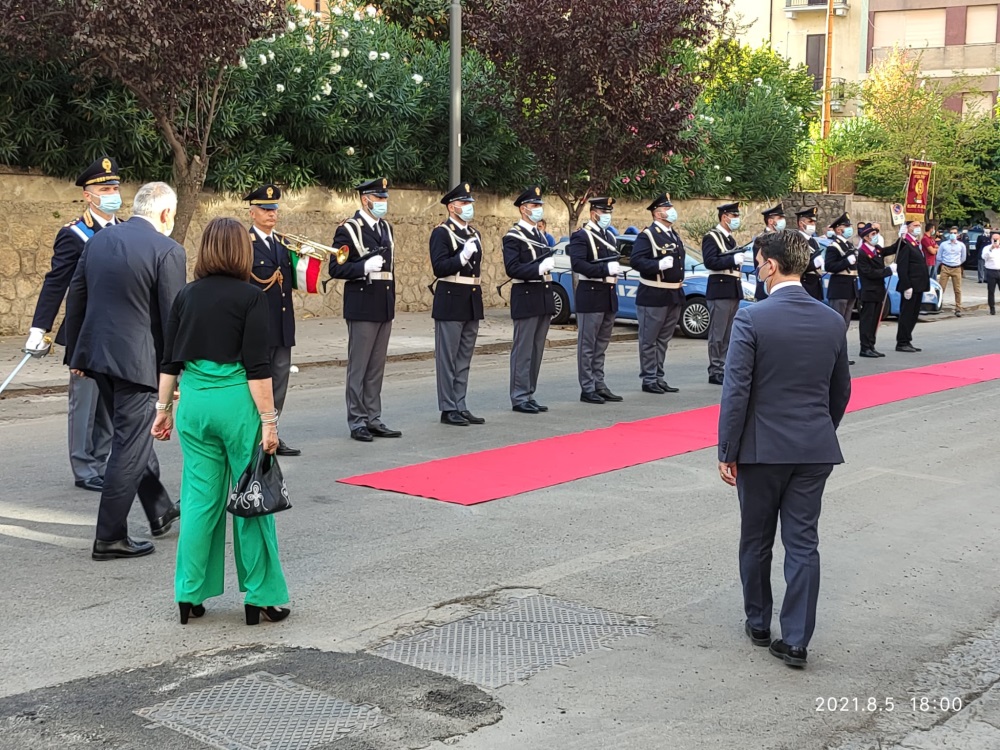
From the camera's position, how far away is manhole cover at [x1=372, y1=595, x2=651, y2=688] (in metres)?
4.98

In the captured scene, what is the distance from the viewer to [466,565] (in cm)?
648

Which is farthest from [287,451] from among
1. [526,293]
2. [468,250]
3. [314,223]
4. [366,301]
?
[314,223]

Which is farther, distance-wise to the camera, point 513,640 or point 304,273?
point 304,273

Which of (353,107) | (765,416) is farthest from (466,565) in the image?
(353,107)

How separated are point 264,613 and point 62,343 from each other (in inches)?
124

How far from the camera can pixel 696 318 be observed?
20.1m

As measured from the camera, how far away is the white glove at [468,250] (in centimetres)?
1100

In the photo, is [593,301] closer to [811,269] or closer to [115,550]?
[811,269]

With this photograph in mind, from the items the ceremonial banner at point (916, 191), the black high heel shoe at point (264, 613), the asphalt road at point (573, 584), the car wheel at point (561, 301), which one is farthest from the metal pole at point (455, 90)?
the black high heel shoe at point (264, 613)

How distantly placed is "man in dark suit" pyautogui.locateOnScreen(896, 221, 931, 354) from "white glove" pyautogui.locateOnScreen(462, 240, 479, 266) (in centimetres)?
885

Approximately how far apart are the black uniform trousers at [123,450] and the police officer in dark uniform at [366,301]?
3666mm

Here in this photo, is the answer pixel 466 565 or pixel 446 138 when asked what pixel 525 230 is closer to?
pixel 466 565

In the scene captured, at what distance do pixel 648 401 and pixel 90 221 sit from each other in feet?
20.7
